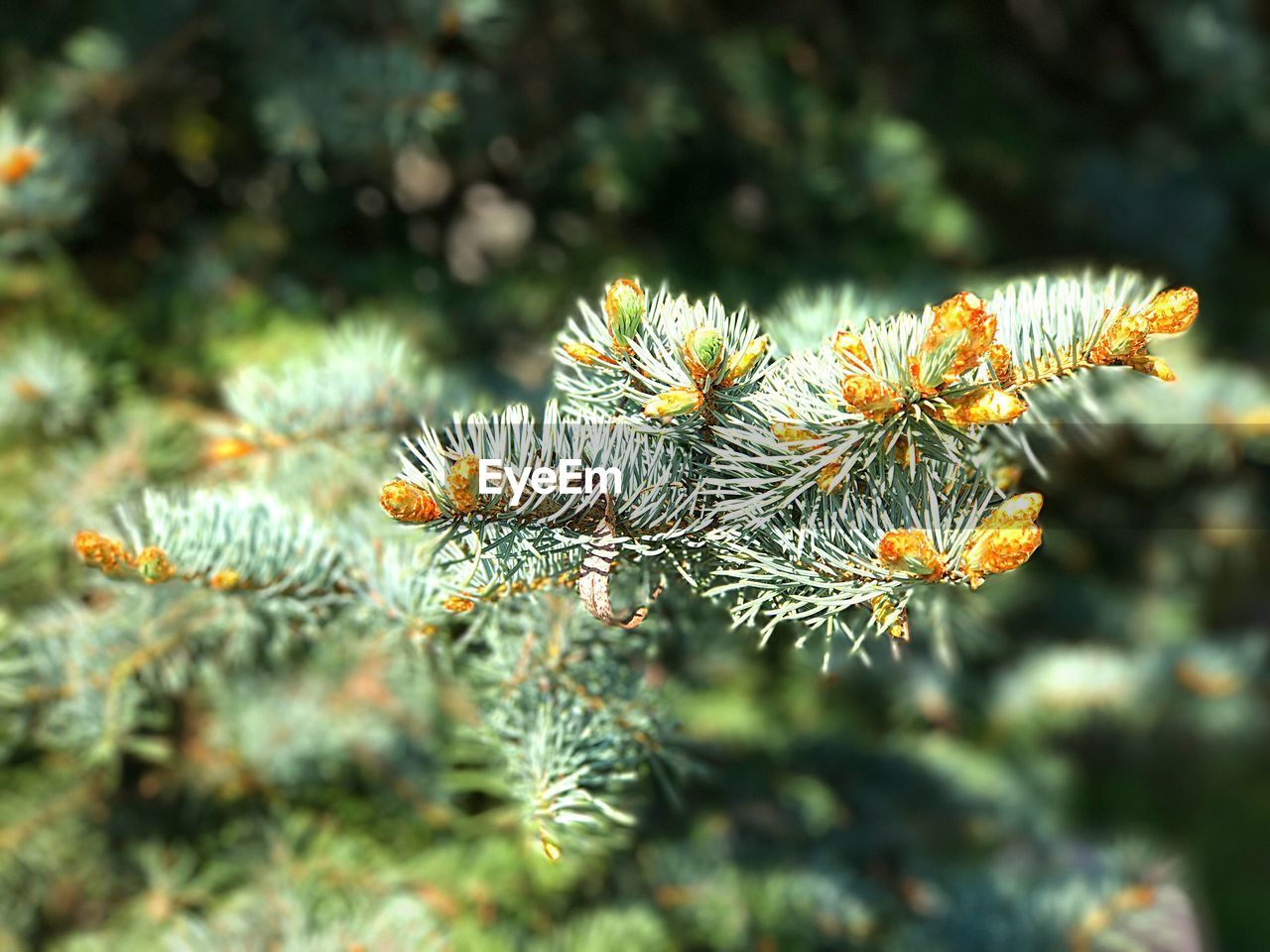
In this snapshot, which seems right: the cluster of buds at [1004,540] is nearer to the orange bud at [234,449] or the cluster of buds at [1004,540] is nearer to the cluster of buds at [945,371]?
the cluster of buds at [945,371]

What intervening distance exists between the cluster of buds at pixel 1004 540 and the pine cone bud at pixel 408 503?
181mm

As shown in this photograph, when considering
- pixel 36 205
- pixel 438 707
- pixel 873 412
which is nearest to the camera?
pixel 873 412

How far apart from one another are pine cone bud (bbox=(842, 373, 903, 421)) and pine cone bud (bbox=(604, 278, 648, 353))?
8 cm

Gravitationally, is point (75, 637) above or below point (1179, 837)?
below

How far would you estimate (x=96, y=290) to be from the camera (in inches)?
38.6

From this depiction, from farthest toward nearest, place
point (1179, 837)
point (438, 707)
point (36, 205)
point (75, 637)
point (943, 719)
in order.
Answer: point (1179, 837), point (943, 719), point (438, 707), point (36, 205), point (75, 637)

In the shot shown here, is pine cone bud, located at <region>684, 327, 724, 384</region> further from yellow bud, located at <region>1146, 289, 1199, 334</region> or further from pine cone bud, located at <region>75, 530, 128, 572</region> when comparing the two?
pine cone bud, located at <region>75, 530, 128, 572</region>

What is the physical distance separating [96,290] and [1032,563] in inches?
45.7

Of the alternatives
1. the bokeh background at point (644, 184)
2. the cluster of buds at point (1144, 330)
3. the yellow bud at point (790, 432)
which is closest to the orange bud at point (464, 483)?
the yellow bud at point (790, 432)

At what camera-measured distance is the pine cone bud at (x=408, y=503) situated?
1.15ft

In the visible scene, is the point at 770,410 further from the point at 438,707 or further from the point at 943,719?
the point at 943,719

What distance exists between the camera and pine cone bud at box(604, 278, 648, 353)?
0.39 metres

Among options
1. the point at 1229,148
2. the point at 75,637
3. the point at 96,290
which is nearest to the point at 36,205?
the point at 96,290

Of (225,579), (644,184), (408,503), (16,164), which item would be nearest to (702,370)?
(408,503)
